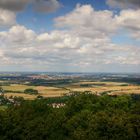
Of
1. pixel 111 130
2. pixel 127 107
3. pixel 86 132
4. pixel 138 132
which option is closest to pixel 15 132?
pixel 86 132

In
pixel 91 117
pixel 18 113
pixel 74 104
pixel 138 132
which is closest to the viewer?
pixel 138 132

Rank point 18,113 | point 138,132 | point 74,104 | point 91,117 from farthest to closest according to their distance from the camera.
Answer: point 74,104 < point 18,113 < point 91,117 < point 138,132

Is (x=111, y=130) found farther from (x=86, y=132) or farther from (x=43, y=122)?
(x=43, y=122)

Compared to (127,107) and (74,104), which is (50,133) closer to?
(74,104)

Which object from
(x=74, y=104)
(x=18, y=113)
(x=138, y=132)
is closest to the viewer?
(x=138, y=132)

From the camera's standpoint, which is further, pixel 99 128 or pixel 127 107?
pixel 127 107

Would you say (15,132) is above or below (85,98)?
below

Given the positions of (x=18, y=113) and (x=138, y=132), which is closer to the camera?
(x=138, y=132)

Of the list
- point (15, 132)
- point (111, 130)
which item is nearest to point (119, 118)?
point (111, 130)

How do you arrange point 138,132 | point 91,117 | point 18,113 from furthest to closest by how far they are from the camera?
point 18,113 < point 91,117 < point 138,132
